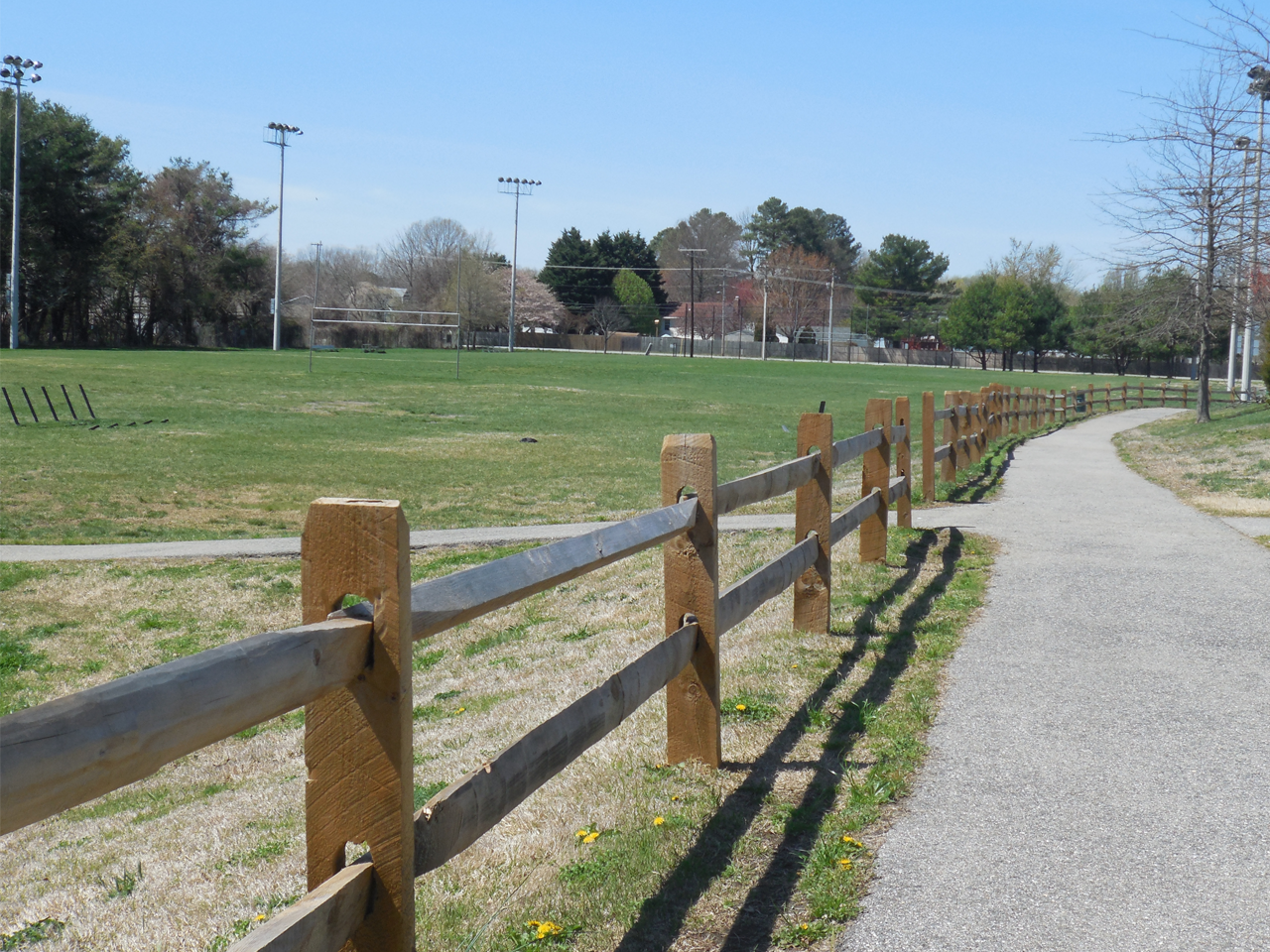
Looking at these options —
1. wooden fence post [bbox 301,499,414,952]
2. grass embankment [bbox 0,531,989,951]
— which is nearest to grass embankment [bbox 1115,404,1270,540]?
grass embankment [bbox 0,531,989,951]

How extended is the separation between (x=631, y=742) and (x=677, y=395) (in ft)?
130

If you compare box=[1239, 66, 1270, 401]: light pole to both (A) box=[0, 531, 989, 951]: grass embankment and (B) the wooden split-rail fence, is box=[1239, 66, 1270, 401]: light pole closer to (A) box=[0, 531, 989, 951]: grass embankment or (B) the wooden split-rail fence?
(A) box=[0, 531, 989, 951]: grass embankment

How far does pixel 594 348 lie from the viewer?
413ft

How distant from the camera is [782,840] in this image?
4.27 metres

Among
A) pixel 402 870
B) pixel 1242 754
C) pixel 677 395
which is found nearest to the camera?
pixel 402 870

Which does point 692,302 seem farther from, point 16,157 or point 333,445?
point 333,445

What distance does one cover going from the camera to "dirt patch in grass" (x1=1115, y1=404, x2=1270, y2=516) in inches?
607

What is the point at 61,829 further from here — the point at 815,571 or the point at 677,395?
the point at 677,395

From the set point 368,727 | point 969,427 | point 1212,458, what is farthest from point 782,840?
point 1212,458

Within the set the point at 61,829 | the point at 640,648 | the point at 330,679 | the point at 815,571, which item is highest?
the point at 330,679

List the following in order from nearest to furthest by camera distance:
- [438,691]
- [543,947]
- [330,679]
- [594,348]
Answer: [330,679]
[543,947]
[438,691]
[594,348]

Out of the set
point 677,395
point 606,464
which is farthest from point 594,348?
point 606,464

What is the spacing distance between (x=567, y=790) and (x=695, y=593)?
3.05 feet

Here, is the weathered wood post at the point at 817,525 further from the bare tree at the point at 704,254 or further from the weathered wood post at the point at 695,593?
the bare tree at the point at 704,254
